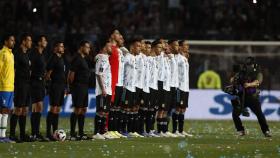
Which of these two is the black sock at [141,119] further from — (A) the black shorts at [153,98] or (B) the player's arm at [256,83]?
(B) the player's arm at [256,83]

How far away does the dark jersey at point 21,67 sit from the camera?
23516mm

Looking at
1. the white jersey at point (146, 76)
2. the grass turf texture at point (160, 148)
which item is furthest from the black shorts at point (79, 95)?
the white jersey at point (146, 76)

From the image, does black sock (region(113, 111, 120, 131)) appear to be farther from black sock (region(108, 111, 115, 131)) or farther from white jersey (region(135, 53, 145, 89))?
white jersey (region(135, 53, 145, 89))

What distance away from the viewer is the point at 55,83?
24.3 meters

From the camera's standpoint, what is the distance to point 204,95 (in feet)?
130

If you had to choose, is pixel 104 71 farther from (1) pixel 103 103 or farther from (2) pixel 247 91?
(2) pixel 247 91

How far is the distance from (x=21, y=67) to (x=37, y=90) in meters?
0.76

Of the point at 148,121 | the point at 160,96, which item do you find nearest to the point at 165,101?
the point at 160,96

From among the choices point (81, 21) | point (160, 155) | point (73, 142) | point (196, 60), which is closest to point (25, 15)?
point (81, 21)

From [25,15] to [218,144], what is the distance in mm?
22101

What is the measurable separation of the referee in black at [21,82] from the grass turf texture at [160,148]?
2.97 feet

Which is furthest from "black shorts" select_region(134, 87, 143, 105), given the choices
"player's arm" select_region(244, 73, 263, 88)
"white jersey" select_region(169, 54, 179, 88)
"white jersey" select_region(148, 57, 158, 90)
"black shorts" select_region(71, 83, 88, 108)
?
"player's arm" select_region(244, 73, 263, 88)

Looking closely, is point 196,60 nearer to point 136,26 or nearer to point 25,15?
point 136,26

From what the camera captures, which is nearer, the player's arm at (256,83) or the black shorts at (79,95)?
the black shorts at (79,95)
